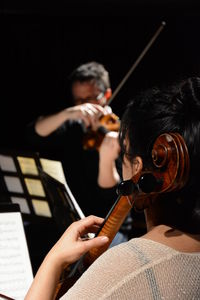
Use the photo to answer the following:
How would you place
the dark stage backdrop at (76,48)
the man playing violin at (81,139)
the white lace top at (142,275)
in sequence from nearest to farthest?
1. the white lace top at (142,275)
2. the man playing violin at (81,139)
3. the dark stage backdrop at (76,48)

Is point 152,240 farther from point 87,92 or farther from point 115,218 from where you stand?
point 87,92

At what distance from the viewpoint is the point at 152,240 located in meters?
0.79

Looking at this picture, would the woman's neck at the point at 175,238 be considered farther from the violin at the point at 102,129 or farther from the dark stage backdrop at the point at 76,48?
the dark stage backdrop at the point at 76,48

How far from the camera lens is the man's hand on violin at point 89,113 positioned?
2445 millimetres

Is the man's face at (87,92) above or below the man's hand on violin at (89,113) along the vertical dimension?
above

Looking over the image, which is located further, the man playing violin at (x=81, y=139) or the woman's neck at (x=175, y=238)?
the man playing violin at (x=81, y=139)

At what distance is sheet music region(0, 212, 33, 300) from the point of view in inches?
44.3

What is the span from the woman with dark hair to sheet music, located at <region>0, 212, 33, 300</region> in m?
0.27

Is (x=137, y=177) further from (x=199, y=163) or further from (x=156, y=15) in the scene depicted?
(x=156, y=15)

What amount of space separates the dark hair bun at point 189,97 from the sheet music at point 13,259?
0.54 metres

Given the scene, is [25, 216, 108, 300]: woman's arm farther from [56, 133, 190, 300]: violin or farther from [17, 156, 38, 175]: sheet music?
[17, 156, 38, 175]: sheet music

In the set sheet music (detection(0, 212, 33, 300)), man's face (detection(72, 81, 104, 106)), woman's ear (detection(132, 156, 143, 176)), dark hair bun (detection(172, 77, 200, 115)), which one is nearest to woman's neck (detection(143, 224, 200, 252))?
woman's ear (detection(132, 156, 143, 176))

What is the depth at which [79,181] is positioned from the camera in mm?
2562

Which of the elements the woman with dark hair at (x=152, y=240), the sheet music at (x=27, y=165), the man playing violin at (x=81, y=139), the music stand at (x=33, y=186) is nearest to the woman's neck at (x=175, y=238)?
the woman with dark hair at (x=152, y=240)
